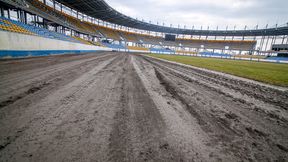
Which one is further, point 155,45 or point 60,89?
point 155,45

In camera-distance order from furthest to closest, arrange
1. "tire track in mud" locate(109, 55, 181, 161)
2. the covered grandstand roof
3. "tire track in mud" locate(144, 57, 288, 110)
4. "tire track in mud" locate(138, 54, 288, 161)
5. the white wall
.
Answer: the covered grandstand roof < the white wall < "tire track in mud" locate(144, 57, 288, 110) < "tire track in mud" locate(138, 54, 288, 161) < "tire track in mud" locate(109, 55, 181, 161)

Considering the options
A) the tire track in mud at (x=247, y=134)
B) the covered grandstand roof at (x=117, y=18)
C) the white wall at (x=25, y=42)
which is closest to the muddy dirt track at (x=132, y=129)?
the tire track in mud at (x=247, y=134)

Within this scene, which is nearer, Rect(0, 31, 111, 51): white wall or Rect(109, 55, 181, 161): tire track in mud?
Rect(109, 55, 181, 161): tire track in mud

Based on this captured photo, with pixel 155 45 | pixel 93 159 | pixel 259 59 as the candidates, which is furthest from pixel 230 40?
pixel 93 159

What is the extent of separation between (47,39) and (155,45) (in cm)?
5143

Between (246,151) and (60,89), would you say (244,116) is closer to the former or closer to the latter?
(246,151)

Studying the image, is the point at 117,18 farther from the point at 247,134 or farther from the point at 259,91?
the point at 247,134

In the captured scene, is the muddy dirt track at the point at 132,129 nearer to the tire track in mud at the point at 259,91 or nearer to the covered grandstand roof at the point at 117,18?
the tire track in mud at the point at 259,91

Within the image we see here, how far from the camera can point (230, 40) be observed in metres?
58.5

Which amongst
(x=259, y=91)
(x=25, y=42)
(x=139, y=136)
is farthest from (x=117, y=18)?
(x=139, y=136)

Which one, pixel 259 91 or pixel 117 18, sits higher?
pixel 117 18

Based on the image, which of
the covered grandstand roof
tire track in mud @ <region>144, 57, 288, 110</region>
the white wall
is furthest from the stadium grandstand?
tire track in mud @ <region>144, 57, 288, 110</region>

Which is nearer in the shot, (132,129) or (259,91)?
(132,129)

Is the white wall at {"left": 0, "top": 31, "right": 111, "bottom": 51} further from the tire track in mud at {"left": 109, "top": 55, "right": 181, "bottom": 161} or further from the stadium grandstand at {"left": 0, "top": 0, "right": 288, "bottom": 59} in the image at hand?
the stadium grandstand at {"left": 0, "top": 0, "right": 288, "bottom": 59}
